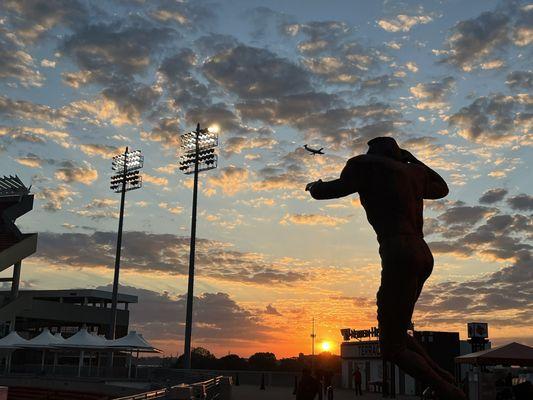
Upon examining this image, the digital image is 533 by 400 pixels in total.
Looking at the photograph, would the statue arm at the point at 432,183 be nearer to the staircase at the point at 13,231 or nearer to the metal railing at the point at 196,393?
the metal railing at the point at 196,393

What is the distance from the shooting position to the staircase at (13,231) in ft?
152

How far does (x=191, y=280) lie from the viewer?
30.8 m

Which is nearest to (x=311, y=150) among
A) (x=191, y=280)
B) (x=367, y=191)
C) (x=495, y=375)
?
(x=367, y=191)

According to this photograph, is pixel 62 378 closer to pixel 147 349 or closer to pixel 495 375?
pixel 147 349

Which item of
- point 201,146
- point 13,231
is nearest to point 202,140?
point 201,146

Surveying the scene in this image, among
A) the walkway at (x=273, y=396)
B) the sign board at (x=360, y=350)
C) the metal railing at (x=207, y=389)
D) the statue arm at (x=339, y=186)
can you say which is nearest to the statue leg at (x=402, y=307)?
the statue arm at (x=339, y=186)

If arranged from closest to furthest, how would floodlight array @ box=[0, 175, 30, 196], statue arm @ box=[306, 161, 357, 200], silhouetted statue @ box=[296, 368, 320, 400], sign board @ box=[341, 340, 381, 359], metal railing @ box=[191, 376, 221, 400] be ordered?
statue arm @ box=[306, 161, 357, 200] < silhouetted statue @ box=[296, 368, 320, 400] < metal railing @ box=[191, 376, 221, 400] < sign board @ box=[341, 340, 381, 359] < floodlight array @ box=[0, 175, 30, 196]

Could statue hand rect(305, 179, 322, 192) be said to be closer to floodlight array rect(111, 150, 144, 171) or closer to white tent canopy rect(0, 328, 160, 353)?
white tent canopy rect(0, 328, 160, 353)

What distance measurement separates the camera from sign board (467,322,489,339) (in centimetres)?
3253

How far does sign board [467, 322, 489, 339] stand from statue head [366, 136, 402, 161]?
2809 cm

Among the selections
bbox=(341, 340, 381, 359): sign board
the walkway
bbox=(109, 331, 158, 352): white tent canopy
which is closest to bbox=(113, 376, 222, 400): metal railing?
the walkway

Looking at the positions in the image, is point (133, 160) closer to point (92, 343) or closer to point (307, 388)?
point (92, 343)

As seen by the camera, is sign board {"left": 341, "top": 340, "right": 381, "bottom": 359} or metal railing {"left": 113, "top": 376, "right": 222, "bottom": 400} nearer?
metal railing {"left": 113, "top": 376, "right": 222, "bottom": 400}

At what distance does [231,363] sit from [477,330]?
36.4 metres
